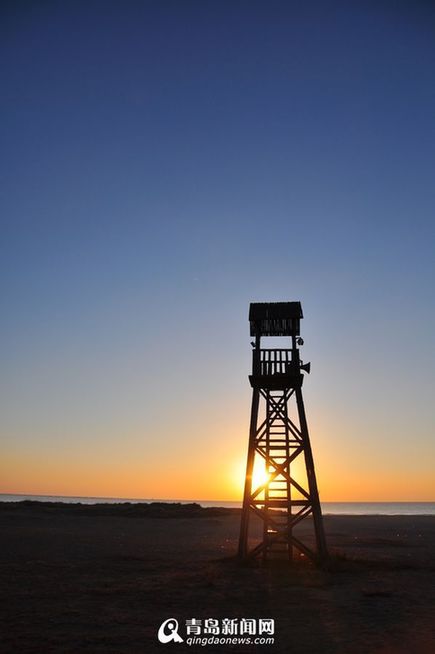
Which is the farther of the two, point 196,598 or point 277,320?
point 277,320

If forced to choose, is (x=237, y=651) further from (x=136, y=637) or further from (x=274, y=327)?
(x=274, y=327)

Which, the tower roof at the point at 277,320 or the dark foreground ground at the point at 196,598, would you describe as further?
the tower roof at the point at 277,320

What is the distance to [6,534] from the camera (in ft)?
111

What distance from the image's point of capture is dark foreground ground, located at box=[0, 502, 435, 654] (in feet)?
38.0

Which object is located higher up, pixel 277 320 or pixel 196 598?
pixel 277 320

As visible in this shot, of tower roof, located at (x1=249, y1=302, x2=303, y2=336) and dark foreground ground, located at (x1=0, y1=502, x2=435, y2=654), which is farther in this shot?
tower roof, located at (x1=249, y1=302, x2=303, y2=336)

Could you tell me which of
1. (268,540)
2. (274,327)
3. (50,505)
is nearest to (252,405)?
(274,327)

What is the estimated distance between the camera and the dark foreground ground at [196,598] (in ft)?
38.0

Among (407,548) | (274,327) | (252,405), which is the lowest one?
(407,548)

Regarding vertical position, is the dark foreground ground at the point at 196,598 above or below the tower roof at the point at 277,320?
below

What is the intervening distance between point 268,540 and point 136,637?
1078cm

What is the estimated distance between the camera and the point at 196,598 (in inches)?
612

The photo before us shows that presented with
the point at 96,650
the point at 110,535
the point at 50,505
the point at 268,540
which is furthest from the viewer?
the point at 50,505

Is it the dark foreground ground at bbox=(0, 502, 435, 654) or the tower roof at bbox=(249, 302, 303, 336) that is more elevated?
the tower roof at bbox=(249, 302, 303, 336)
